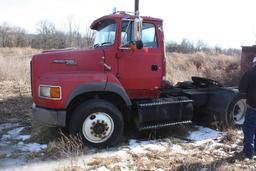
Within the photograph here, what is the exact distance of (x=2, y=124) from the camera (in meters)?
7.93

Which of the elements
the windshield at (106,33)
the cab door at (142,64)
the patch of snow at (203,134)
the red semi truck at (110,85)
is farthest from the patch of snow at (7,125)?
the patch of snow at (203,134)

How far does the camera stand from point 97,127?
607 centimetres

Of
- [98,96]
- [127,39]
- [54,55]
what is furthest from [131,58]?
[54,55]

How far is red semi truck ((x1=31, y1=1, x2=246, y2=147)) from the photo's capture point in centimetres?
593

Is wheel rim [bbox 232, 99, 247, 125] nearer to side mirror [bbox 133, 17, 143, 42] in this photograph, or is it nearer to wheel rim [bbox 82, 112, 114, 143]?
side mirror [bbox 133, 17, 143, 42]

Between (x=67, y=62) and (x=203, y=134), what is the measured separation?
11.0 ft

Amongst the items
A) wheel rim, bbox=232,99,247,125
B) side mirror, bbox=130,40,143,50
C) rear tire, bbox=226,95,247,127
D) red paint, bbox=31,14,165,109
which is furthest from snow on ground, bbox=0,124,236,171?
side mirror, bbox=130,40,143,50

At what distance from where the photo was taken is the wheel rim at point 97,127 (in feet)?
19.8

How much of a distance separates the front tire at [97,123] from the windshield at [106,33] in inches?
50.9

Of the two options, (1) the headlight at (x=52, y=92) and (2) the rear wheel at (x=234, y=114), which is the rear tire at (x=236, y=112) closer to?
(2) the rear wheel at (x=234, y=114)

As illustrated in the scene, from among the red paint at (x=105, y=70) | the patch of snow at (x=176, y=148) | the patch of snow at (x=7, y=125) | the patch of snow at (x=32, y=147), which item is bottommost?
the patch of snow at (x=176, y=148)

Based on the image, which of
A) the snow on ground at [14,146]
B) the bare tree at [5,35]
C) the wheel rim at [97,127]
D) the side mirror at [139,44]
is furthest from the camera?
the bare tree at [5,35]

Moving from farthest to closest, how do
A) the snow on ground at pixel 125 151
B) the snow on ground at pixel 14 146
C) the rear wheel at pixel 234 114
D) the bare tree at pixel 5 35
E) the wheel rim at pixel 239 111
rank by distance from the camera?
the bare tree at pixel 5 35
the wheel rim at pixel 239 111
the rear wheel at pixel 234 114
the snow on ground at pixel 14 146
the snow on ground at pixel 125 151

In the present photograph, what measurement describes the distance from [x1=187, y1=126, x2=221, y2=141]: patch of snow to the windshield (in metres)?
2.65
